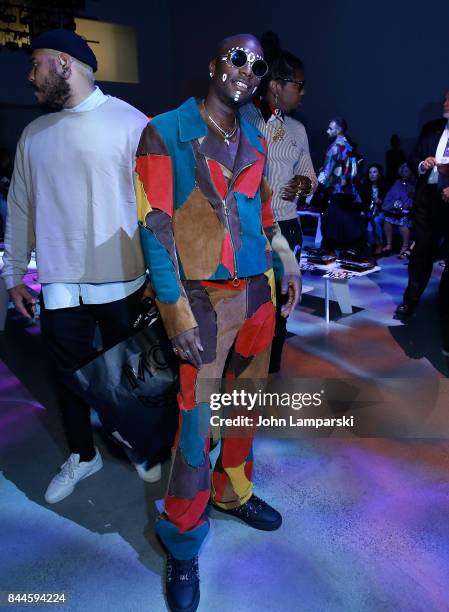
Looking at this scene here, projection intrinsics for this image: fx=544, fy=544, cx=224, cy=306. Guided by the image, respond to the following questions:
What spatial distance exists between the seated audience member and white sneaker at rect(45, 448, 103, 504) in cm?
505

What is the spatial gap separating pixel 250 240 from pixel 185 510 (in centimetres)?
79

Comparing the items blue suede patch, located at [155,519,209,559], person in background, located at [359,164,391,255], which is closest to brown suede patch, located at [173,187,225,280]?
blue suede patch, located at [155,519,209,559]

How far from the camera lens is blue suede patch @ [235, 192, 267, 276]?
1.49m

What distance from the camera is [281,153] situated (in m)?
2.69

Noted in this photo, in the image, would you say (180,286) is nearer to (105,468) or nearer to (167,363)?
(167,363)

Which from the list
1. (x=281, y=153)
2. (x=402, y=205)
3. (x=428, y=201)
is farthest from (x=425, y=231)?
(x=402, y=205)

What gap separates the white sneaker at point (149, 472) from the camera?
218 cm

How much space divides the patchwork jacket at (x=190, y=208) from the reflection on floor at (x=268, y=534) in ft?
2.85

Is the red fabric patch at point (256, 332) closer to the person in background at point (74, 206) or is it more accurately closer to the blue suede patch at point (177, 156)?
the blue suede patch at point (177, 156)

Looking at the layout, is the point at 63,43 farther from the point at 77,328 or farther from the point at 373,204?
the point at 373,204

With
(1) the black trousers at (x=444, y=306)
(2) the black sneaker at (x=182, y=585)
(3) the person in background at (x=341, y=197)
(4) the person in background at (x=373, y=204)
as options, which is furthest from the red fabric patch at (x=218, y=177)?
(4) the person in background at (x=373, y=204)

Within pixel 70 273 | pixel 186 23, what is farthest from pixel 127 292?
pixel 186 23

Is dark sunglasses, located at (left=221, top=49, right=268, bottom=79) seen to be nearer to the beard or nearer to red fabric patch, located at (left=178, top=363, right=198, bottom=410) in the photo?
the beard

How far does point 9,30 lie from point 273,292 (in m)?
9.92
